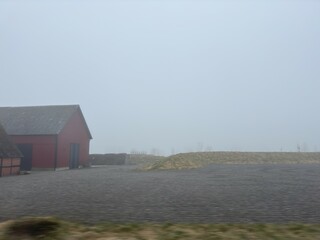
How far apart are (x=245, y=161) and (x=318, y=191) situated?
32801 mm

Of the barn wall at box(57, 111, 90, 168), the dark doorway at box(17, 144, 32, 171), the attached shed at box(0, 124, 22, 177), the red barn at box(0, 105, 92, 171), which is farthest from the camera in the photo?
the barn wall at box(57, 111, 90, 168)

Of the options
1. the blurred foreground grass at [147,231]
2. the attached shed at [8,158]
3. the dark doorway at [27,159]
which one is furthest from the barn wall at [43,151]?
the blurred foreground grass at [147,231]

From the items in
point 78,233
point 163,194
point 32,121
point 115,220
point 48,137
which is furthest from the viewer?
point 32,121

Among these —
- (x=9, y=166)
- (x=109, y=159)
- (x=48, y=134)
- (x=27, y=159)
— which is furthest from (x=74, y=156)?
(x=109, y=159)

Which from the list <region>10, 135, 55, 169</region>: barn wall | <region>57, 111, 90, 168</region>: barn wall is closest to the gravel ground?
<region>10, 135, 55, 169</region>: barn wall

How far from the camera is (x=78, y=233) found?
275 inches

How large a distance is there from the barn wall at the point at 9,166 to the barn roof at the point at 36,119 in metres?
6.40

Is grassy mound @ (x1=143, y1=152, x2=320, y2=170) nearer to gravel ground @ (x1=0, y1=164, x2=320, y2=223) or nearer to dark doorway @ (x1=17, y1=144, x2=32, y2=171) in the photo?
dark doorway @ (x1=17, y1=144, x2=32, y2=171)

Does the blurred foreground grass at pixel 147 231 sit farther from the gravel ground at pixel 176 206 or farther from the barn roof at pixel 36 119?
the barn roof at pixel 36 119

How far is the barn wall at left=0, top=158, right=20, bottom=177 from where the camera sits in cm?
2930

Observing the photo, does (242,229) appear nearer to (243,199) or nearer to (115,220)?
(115,220)

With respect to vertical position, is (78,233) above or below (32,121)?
below

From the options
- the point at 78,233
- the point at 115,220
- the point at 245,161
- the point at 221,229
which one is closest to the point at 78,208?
the point at 115,220

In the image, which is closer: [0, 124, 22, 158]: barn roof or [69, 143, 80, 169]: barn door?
[0, 124, 22, 158]: barn roof
